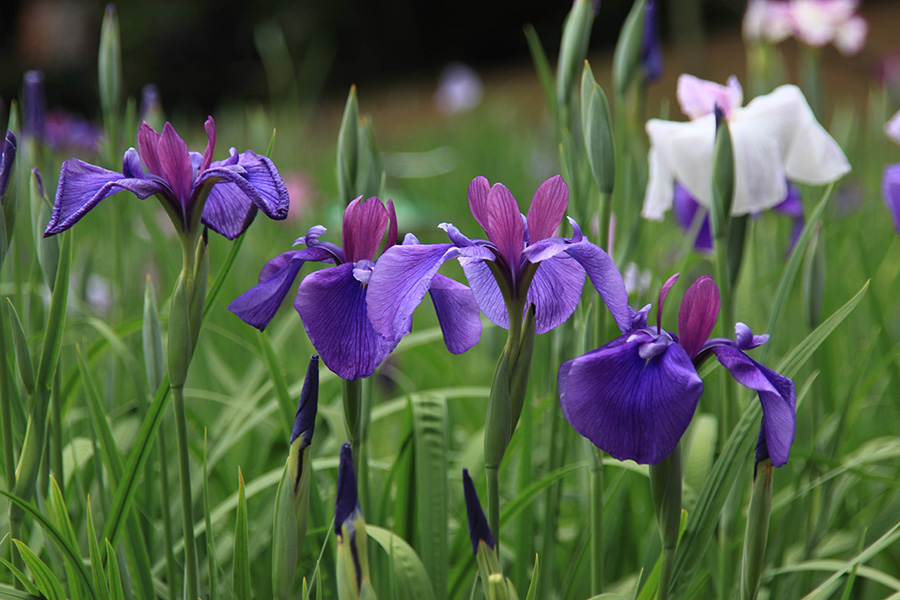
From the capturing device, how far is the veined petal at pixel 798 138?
0.69 metres

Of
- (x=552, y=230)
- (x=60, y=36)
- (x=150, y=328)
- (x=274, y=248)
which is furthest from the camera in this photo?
(x=60, y=36)

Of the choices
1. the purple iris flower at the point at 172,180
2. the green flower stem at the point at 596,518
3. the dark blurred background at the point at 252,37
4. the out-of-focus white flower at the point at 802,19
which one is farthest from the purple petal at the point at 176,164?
the dark blurred background at the point at 252,37

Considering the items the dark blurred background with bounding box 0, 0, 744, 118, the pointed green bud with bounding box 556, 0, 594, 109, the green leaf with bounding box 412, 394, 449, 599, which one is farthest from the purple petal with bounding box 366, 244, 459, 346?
the dark blurred background with bounding box 0, 0, 744, 118

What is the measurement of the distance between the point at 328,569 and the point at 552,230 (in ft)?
1.06

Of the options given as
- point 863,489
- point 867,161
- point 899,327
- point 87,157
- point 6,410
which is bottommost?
point 863,489

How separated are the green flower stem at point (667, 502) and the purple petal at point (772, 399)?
48 mm

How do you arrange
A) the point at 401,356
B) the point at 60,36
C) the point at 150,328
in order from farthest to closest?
the point at 60,36 → the point at 401,356 → the point at 150,328

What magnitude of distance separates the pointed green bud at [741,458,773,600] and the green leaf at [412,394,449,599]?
0.70ft

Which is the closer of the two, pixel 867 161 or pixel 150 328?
pixel 150 328

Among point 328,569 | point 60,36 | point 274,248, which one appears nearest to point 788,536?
point 328,569

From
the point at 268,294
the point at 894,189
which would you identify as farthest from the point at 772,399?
the point at 894,189

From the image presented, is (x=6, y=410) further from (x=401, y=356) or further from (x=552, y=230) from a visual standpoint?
(x=401, y=356)

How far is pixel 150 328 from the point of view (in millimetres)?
552

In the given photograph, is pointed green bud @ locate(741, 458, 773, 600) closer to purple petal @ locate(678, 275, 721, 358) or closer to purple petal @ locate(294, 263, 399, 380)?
purple petal @ locate(678, 275, 721, 358)
